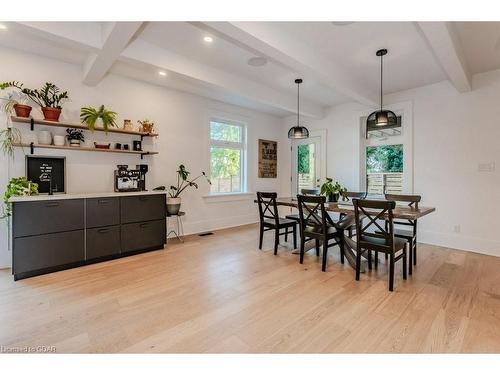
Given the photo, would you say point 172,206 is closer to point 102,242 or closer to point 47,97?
point 102,242

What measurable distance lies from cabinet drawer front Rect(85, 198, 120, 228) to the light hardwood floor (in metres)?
0.52

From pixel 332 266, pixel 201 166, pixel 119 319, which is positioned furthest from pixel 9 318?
pixel 201 166

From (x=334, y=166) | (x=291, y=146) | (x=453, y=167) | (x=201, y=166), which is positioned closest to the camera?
(x=453, y=167)

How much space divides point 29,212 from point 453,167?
5.73 meters

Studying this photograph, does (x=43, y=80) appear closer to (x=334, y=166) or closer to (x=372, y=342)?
(x=372, y=342)

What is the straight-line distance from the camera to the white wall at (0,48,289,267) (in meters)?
3.23

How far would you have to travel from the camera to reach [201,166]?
5.02 metres

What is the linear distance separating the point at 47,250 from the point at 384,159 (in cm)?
536

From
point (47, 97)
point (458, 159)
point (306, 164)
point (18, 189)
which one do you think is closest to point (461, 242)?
point (458, 159)

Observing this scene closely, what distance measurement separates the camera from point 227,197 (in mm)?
5488

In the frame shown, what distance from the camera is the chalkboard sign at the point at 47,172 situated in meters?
3.23

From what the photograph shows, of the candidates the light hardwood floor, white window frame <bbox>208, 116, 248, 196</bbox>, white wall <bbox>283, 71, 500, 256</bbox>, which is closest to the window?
white window frame <bbox>208, 116, 248, 196</bbox>

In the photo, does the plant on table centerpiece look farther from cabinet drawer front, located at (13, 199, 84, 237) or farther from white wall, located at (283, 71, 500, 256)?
white wall, located at (283, 71, 500, 256)

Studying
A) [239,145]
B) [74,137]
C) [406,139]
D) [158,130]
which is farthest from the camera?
[239,145]
